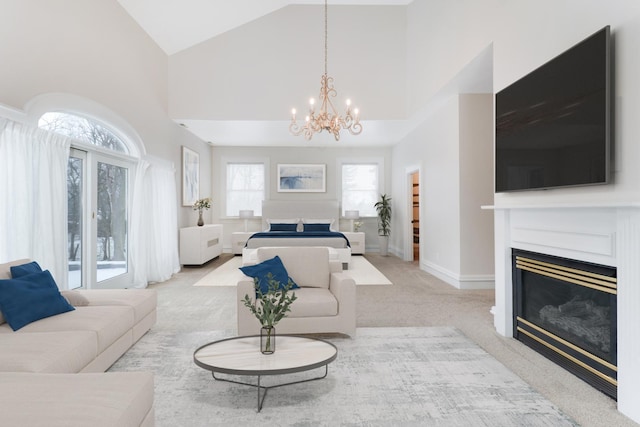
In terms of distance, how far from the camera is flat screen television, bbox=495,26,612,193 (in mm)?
2299

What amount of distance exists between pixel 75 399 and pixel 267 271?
2.04 metres

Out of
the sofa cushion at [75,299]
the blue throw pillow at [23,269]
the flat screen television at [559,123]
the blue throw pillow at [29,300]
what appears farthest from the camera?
the sofa cushion at [75,299]

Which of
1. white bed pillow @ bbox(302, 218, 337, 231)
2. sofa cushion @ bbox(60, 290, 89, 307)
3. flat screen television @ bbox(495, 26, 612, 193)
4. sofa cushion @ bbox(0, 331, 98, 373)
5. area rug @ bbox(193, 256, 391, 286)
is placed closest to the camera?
sofa cushion @ bbox(0, 331, 98, 373)

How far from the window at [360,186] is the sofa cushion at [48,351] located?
→ 7.93m

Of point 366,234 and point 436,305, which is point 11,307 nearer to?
point 436,305

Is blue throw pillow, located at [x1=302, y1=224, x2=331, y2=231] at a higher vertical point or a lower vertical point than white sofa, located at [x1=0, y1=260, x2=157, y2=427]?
higher

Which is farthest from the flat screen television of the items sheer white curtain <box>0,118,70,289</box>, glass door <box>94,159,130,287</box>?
glass door <box>94,159,130,287</box>

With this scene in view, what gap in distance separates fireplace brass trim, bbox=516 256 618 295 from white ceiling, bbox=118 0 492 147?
405cm

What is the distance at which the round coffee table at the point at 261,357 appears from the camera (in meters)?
2.09

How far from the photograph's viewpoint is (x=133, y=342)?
10.3ft

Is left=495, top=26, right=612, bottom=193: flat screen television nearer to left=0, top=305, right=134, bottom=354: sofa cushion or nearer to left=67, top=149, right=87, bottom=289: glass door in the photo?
left=0, top=305, right=134, bottom=354: sofa cushion

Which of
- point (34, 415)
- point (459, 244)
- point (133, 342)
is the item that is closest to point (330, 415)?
point (34, 415)

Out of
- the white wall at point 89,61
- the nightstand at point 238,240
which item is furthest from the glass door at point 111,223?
the nightstand at point 238,240

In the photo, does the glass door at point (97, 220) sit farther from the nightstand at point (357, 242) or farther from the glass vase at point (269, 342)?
the nightstand at point (357, 242)
